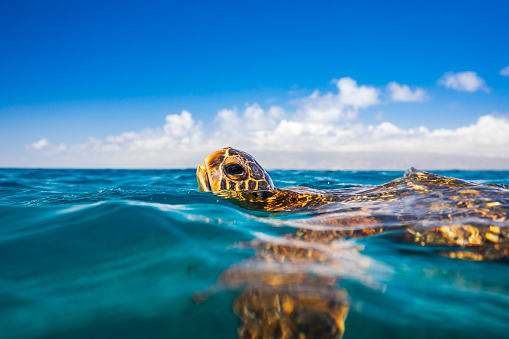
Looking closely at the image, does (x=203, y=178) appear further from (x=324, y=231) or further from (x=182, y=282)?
(x=182, y=282)

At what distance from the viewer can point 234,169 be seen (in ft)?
18.4

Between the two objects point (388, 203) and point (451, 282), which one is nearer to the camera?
point (451, 282)

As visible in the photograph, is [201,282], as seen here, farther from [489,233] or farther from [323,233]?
[489,233]

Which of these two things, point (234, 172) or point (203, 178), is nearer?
point (234, 172)

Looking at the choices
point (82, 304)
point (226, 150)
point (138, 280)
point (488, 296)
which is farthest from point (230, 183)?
point (488, 296)

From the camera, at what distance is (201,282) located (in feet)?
7.04

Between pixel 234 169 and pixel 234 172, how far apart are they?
0.06m

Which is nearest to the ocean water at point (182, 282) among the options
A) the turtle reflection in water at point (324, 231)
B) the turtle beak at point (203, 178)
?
the turtle reflection in water at point (324, 231)

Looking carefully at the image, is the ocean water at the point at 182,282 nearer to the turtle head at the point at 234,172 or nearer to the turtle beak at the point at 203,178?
the turtle head at the point at 234,172

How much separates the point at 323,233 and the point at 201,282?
1665mm

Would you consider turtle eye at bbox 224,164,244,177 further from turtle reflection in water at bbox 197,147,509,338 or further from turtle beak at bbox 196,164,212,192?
turtle beak at bbox 196,164,212,192

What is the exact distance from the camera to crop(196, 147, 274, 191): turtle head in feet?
18.1

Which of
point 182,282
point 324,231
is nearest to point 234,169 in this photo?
point 324,231

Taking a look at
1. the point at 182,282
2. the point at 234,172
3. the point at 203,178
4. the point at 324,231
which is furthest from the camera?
the point at 203,178
